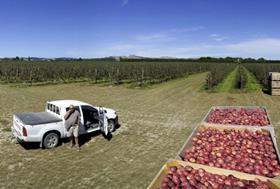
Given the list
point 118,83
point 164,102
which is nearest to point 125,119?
point 164,102

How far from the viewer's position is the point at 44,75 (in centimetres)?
3375

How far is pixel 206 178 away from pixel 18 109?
14.4m

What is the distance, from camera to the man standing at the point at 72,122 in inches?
365

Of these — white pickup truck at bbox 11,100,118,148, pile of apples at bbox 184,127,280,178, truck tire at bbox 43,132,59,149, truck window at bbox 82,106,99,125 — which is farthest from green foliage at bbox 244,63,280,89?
pile of apples at bbox 184,127,280,178

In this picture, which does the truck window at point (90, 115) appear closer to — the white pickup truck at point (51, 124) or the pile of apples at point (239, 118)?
the white pickup truck at point (51, 124)

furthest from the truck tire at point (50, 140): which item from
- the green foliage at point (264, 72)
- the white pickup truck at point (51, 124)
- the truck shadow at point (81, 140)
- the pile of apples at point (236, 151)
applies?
the green foliage at point (264, 72)

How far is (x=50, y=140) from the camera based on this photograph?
9250mm

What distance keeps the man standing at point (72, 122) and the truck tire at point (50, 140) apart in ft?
1.41

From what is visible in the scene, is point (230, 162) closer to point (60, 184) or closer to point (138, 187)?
Result: point (138, 187)

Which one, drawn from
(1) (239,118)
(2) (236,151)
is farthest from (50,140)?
(2) (236,151)

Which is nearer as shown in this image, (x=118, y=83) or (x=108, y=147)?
(x=108, y=147)

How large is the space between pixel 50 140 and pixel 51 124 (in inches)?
20.1

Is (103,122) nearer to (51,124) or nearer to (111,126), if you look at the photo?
(111,126)

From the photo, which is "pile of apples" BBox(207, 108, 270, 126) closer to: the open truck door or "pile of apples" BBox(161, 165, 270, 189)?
"pile of apples" BBox(161, 165, 270, 189)
